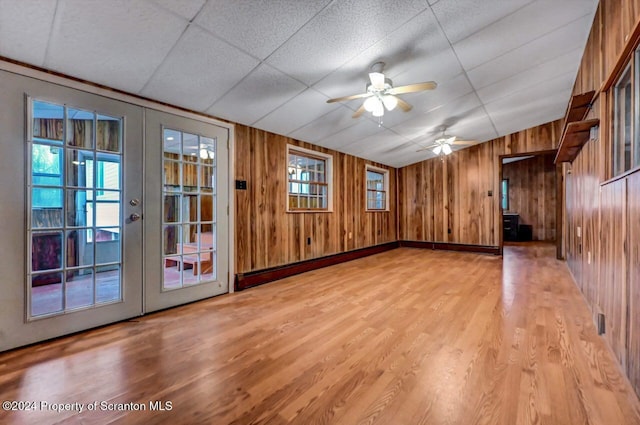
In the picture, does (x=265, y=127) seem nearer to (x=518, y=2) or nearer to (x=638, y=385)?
(x=518, y=2)

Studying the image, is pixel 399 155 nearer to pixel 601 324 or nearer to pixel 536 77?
pixel 536 77

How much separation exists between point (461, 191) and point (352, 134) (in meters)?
3.46

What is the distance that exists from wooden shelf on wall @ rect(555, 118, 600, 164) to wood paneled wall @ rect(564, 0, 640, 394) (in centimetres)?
10

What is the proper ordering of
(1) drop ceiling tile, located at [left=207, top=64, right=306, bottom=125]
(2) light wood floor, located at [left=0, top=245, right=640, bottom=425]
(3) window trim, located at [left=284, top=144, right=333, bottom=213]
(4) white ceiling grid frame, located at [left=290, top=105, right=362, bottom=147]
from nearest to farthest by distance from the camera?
(2) light wood floor, located at [left=0, top=245, right=640, bottom=425]
(1) drop ceiling tile, located at [left=207, top=64, right=306, bottom=125]
(4) white ceiling grid frame, located at [left=290, top=105, right=362, bottom=147]
(3) window trim, located at [left=284, top=144, right=333, bottom=213]

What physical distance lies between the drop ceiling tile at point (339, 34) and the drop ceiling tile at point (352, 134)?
5.47 feet

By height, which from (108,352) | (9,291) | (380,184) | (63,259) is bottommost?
(108,352)

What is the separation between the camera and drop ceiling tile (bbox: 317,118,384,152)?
13.9 feet

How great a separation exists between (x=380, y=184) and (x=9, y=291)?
6266 mm

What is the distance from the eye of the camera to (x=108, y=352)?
6.48 feet

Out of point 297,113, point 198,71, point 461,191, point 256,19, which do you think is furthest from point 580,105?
point 461,191

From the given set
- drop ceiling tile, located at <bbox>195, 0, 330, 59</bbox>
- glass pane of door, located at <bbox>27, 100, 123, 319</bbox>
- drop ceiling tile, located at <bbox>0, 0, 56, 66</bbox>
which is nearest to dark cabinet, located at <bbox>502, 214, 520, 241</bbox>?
drop ceiling tile, located at <bbox>195, 0, 330, 59</bbox>

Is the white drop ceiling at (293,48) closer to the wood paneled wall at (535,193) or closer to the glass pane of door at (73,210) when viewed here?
the glass pane of door at (73,210)

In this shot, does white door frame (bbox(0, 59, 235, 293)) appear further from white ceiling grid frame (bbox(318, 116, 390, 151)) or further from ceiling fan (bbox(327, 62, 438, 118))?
white ceiling grid frame (bbox(318, 116, 390, 151))

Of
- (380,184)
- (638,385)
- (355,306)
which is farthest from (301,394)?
(380,184)
